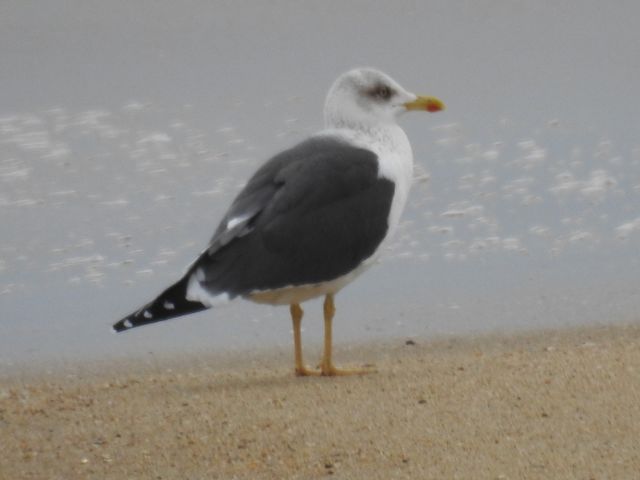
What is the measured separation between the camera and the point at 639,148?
8.15 m

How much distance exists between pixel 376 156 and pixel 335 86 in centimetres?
44

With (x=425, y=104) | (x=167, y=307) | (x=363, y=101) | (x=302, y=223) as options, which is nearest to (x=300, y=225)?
(x=302, y=223)

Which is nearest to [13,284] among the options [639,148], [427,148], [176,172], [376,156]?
[176,172]

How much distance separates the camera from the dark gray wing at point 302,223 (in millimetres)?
5055

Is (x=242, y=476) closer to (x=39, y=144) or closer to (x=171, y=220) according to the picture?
(x=171, y=220)

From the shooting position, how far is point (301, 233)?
16.9 feet

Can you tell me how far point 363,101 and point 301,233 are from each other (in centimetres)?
71

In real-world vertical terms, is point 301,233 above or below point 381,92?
below

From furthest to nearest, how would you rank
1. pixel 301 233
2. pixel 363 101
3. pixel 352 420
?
pixel 363 101 → pixel 301 233 → pixel 352 420

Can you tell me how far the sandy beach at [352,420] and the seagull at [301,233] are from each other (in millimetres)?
296

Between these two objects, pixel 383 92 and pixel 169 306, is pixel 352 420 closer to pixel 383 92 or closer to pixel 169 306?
pixel 169 306

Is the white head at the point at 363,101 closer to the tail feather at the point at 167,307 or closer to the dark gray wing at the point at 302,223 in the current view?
the dark gray wing at the point at 302,223

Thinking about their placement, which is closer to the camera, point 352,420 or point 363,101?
point 352,420

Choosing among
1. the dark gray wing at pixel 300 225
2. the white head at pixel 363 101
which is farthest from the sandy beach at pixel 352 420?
the white head at pixel 363 101
